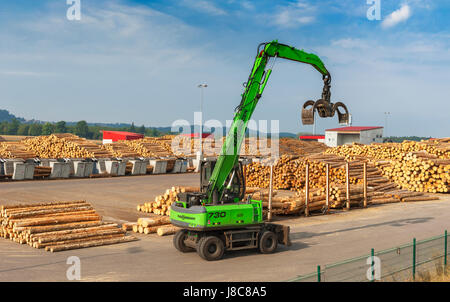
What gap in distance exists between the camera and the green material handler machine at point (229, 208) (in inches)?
508

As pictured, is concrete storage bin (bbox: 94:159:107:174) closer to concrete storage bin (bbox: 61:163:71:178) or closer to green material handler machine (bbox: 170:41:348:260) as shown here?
concrete storage bin (bbox: 61:163:71:178)

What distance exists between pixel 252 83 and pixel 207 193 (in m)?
3.68

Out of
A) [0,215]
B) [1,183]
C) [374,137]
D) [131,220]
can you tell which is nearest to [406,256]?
[131,220]

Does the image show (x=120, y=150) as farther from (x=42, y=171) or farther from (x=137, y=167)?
(x=42, y=171)

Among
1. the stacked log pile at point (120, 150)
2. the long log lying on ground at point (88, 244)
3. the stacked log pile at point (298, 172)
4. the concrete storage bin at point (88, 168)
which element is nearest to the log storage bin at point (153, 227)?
the long log lying on ground at point (88, 244)

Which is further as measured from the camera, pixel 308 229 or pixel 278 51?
pixel 308 229

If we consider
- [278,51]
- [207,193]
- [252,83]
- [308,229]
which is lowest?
[308,229]

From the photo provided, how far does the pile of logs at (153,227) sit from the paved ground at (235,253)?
36cm

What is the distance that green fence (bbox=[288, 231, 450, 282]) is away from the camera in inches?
344

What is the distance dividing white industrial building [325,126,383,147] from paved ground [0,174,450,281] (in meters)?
46.8

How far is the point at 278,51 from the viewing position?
14828 mm

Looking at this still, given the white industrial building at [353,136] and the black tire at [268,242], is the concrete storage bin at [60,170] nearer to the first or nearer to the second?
the black tire at [268,242]

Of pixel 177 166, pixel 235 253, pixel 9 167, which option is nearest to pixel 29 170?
pixel 9 167
